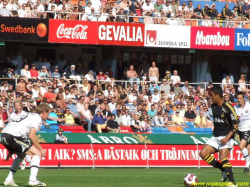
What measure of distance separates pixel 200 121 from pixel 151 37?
574cm

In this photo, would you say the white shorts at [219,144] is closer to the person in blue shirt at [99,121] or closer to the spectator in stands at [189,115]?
the person in blue shirt at [99,121]

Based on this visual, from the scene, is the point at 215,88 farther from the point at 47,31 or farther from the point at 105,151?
the point at 47,31

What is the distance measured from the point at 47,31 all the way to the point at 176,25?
7027 millimetres

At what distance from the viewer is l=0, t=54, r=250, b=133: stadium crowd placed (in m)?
23.5

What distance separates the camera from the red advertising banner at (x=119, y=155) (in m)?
19.9

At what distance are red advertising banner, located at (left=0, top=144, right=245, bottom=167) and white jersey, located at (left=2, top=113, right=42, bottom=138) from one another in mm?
7714

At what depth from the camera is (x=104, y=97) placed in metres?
25.3

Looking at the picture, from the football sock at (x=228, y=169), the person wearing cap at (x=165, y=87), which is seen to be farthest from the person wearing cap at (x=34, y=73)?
the football sock at (x=228, y=169)

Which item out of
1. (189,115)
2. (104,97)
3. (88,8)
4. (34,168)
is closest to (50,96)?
(104,97)

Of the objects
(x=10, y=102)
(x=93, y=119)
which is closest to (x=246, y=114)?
(x=93, y=119)

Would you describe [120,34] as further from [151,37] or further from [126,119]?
[126,119]

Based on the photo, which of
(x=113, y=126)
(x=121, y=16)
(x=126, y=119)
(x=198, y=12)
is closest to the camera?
(x=113, y=126)

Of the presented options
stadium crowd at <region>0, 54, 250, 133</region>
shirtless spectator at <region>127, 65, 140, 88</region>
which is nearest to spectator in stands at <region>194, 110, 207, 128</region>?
stadium crowd at <region>0, 54, 250, 133</region>

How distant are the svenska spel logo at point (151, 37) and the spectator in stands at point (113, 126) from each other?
731 centimetres
